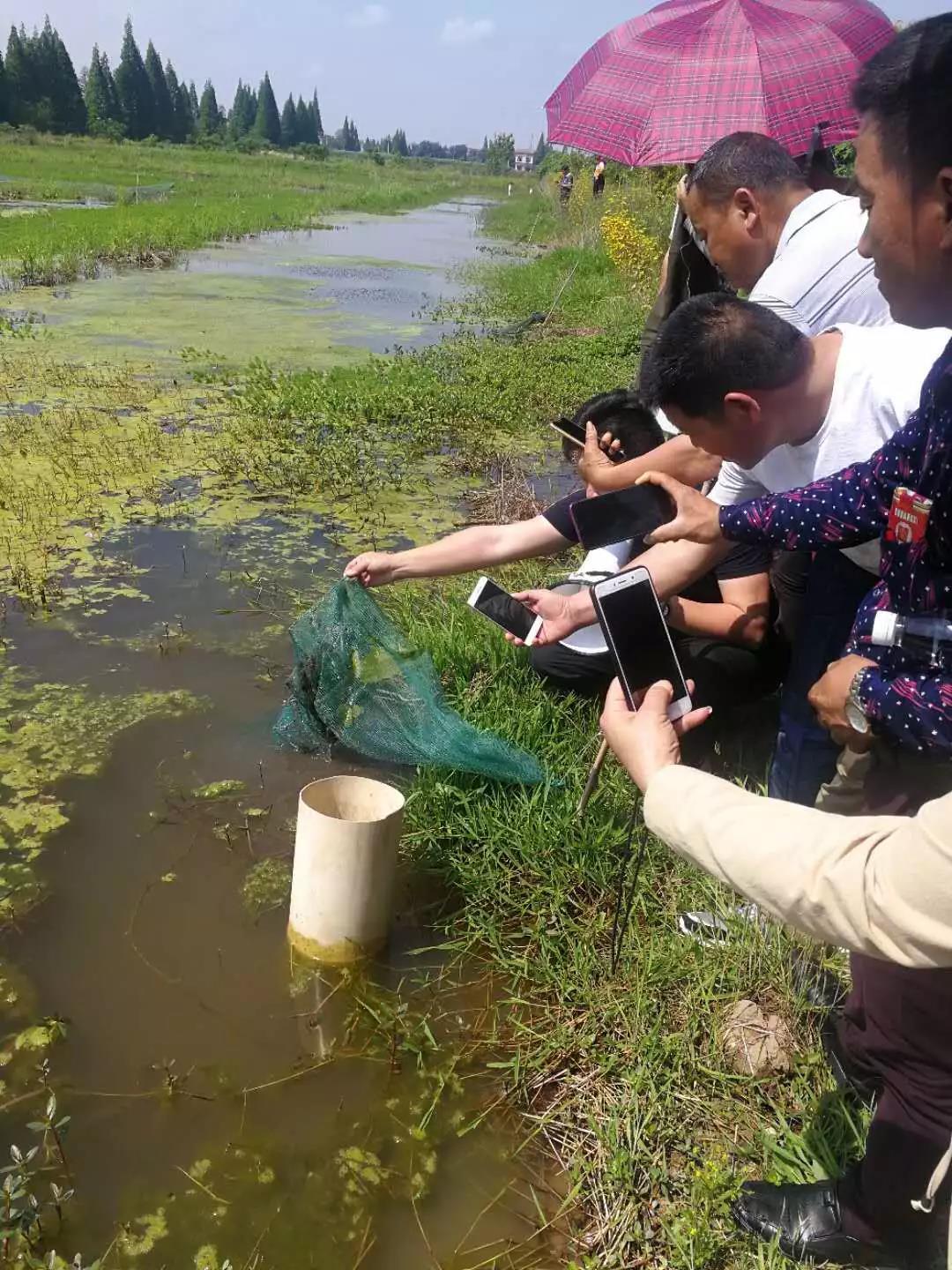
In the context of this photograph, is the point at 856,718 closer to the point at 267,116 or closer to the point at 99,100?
the point at 99,100

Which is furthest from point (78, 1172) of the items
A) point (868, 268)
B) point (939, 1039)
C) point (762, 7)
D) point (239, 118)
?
point (239, 118)

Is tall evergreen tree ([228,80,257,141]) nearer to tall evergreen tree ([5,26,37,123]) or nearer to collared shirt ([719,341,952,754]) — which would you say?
tall evergreen tree ([5,26,37,123])

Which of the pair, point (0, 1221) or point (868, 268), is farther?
point (868, 268)

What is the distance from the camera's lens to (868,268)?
226 centimetres

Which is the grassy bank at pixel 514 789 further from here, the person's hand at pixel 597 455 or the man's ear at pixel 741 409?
the man's ear at pixel 741 409

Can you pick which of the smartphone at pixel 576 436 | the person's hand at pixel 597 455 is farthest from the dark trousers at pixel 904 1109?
the smartphone at pixel 576 436

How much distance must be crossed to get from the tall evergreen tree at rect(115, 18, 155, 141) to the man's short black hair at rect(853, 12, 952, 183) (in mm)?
62944

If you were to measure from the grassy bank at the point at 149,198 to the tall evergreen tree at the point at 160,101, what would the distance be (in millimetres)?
10786

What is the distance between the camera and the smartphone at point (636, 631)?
4.89 ft

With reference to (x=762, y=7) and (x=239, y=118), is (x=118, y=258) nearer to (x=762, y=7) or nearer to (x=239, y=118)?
(x=762, y=7)

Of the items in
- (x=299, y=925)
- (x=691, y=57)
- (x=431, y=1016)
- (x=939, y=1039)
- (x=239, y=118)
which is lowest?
(x=431, y=1016)

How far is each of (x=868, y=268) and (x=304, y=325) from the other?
339 inches

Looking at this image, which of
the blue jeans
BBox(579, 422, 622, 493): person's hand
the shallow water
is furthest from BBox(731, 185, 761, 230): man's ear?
the shallow water

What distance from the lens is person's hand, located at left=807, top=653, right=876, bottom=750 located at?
1518 mm
